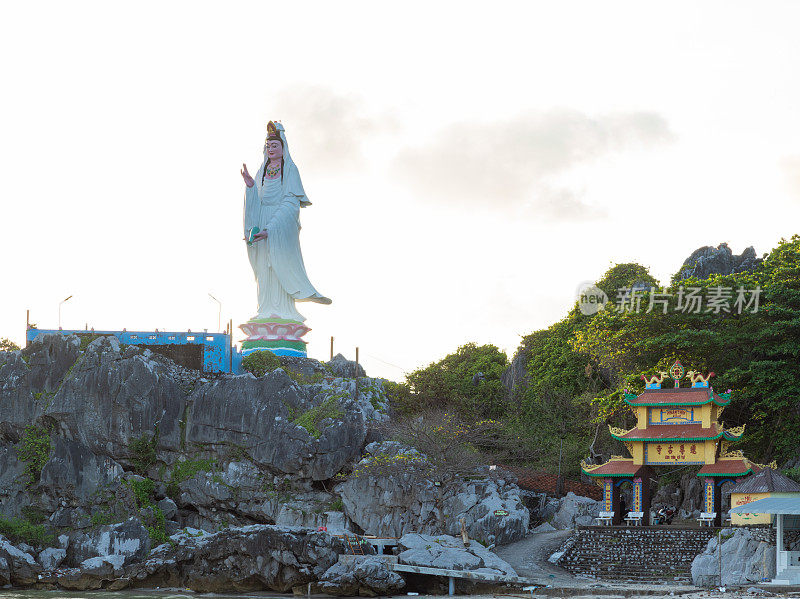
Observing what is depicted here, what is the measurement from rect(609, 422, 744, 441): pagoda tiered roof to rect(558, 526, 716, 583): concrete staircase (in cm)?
278

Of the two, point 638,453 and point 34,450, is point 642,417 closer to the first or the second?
point 638,453

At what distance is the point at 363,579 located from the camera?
2788 cm

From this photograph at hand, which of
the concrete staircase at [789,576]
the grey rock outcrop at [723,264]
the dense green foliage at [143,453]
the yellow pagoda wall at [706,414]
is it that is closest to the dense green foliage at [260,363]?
the dense green foliage at [143,453]

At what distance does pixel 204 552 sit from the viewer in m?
30.1

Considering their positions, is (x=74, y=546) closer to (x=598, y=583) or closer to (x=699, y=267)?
(x=598, y=583)

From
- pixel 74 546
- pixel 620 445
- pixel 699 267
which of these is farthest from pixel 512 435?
pixel 74 546

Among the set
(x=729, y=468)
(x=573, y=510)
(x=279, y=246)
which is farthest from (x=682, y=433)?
(x=279, y=246)

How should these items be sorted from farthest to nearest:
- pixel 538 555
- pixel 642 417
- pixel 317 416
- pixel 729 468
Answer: pixel 317 416
pixel 642 417
pixel 538 555
pixel 729 468

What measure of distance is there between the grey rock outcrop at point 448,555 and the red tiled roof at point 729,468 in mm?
6757

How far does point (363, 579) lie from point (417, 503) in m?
5.96

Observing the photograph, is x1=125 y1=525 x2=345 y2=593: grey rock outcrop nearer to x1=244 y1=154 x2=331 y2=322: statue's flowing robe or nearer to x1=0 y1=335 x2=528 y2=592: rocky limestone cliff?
x1=0 y1=335 x2=528 y2=592: rocky limestone cliff

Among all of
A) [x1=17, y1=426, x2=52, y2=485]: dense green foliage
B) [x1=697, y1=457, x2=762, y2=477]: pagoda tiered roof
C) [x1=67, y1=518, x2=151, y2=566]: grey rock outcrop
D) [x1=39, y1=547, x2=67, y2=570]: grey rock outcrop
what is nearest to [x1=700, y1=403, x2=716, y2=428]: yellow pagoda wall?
[x1=697, y1=457, x2=762, y2=477]: pagoda tiered roof

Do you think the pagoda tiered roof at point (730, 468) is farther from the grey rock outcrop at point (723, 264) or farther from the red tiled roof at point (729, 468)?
the grey rock outcrop at point (723, 264)

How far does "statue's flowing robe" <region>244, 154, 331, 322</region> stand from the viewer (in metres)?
43.4
